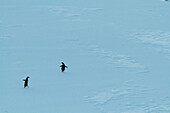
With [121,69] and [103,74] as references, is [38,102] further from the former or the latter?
[121,69]

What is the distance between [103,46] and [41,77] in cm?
525

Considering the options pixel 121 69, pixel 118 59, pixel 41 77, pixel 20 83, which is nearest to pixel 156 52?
pixel 118 59

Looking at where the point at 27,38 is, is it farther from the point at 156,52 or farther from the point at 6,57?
the point at 156,52

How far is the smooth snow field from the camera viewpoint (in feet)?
29.3

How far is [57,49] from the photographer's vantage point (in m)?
14.5

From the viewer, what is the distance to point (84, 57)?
1351 cm

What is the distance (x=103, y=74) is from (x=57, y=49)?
3.79 metres

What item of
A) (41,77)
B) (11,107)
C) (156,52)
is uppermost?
(156,52)

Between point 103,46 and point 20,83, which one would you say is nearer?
point 20,83

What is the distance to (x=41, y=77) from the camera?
35.4 feet

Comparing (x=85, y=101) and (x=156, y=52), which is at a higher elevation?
(x=156, y=52)

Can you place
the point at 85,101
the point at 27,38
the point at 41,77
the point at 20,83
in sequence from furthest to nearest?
the point at 27,38 → the point at 41,77 → the point at 20,83 → the point at 85,101

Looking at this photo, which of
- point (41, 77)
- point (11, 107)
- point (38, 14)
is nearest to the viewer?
point (11, 107)

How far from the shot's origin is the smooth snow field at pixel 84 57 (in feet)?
29.3
